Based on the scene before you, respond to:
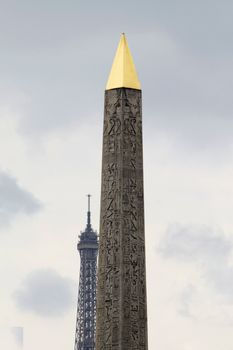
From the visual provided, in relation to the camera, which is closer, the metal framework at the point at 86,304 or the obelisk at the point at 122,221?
the obelisk at the point at 122,221

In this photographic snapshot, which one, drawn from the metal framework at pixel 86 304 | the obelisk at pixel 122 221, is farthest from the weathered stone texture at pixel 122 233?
the metal framework at pixel 86 304

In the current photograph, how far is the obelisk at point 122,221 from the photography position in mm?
45312

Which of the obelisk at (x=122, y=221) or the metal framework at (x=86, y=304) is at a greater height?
the metal framework at (x=86, y=304)

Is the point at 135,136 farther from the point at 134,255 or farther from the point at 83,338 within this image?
the point at 83,338

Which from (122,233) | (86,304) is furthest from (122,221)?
(86,304)

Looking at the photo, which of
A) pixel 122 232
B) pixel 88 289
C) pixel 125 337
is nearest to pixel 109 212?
pixel 122 232

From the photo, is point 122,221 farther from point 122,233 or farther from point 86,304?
point 86,304

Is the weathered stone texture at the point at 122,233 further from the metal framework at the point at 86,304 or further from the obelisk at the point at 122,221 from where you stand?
the metal framework at the point at 86,304

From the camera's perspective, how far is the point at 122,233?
45.7m

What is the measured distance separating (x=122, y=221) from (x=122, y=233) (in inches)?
14.4

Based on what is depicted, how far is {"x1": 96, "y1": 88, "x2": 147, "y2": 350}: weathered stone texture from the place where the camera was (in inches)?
1784

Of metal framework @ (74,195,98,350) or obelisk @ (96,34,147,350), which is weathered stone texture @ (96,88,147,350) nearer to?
obelisk @ (96,34,147,350)

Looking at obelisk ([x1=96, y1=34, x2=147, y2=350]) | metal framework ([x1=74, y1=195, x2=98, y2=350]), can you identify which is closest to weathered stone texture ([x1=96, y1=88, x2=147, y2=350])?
obelisk ([x1=96, y1=34, x2=147, y2=350])

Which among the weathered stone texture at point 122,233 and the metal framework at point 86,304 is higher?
the metal framework at point 86,304
